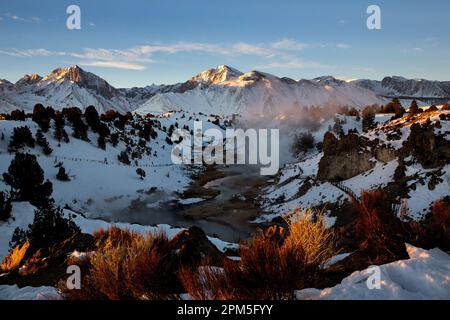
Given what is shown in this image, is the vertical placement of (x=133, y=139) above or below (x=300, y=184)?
above

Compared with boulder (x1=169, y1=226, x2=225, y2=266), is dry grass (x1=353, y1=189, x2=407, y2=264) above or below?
above

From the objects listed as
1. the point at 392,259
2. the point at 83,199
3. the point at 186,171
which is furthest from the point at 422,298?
the point at 186,171

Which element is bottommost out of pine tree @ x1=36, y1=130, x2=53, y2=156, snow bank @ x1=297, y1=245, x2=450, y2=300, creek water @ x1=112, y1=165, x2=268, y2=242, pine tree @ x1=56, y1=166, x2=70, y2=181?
creek water @ x1=112, y1=165, x2=268, y2=242

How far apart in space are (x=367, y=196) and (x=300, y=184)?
35.6m

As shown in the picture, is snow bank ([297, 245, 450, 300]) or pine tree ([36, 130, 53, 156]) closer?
snow bank ([297, 245, 450, 300])

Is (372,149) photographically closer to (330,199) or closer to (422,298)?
(330,199)

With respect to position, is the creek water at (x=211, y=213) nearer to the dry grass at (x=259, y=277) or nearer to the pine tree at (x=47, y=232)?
the pine tree at (x=47, y=232)

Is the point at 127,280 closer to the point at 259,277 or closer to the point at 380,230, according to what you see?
the point at 259,277

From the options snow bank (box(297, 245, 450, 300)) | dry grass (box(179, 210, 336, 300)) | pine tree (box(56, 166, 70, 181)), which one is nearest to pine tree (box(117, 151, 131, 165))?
pine tree (box(56, 166, 70, 181))

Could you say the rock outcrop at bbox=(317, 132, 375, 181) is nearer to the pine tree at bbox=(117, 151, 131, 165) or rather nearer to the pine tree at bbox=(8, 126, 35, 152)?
the pine tree at bbox=(117, 151, 131, 165)

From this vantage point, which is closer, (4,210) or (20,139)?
(4,210)

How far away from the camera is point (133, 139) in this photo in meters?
63.6

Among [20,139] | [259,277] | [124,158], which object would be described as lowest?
[124,158]

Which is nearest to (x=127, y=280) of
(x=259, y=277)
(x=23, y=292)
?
(x=259, y=277)
